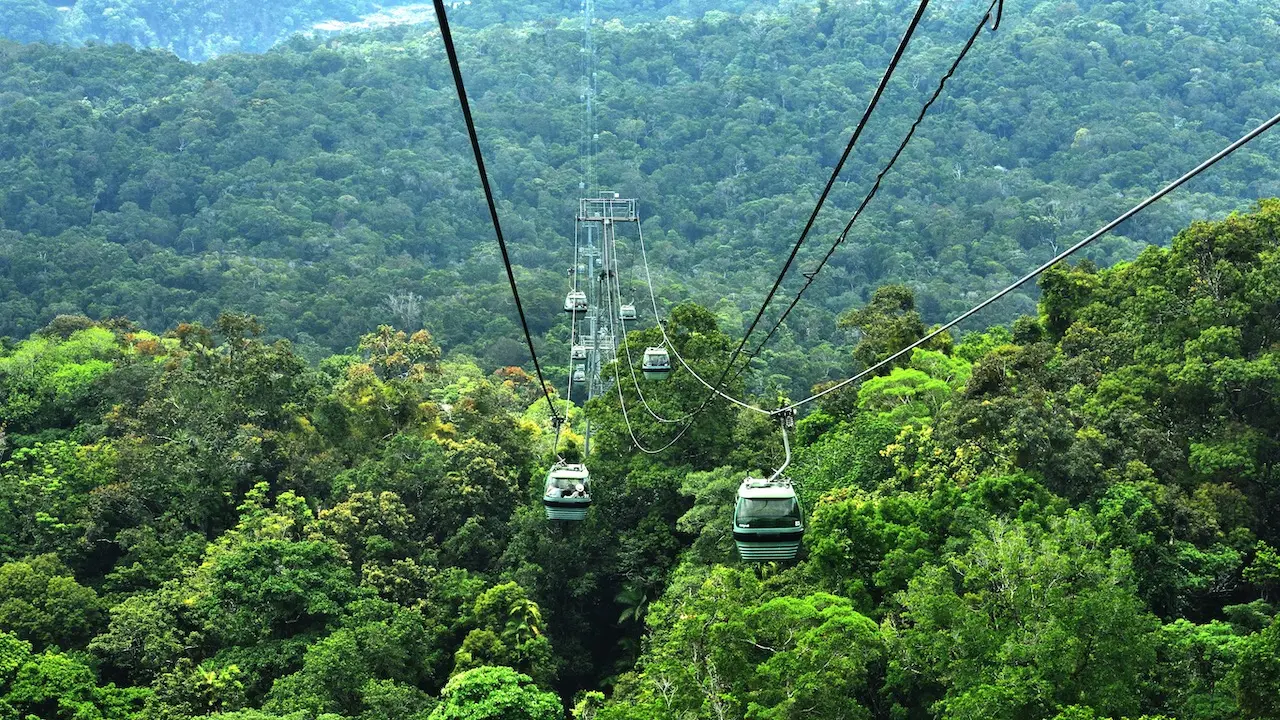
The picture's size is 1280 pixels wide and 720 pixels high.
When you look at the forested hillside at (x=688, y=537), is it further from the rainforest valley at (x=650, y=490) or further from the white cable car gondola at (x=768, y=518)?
the white cable car gondola at (x=768, y=518)

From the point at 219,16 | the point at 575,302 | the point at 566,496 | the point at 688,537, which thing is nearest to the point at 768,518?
the point at 566,496

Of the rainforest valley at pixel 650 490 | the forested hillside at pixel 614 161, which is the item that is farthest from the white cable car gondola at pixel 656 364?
the forested hillside at pixel 614 161

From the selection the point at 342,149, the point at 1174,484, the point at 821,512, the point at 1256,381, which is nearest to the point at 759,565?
the point at 821,512

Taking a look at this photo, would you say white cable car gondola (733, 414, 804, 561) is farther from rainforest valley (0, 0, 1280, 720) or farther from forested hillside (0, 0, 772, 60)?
forested hillside (0, 0, 772, 60)

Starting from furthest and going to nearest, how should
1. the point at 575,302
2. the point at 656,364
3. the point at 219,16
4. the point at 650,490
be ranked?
the point at 219,16
the point at 575,302
the point at 650,490
the point at 656,364

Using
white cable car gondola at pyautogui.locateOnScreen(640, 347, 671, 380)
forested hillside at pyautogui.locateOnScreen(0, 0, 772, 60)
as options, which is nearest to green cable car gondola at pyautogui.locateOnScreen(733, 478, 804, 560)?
white cable car gondola at pyautogui.locateOnScreen(640, 347, 671, 380)

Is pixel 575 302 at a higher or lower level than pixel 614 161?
lower

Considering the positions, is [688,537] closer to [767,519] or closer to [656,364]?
[656,364]
